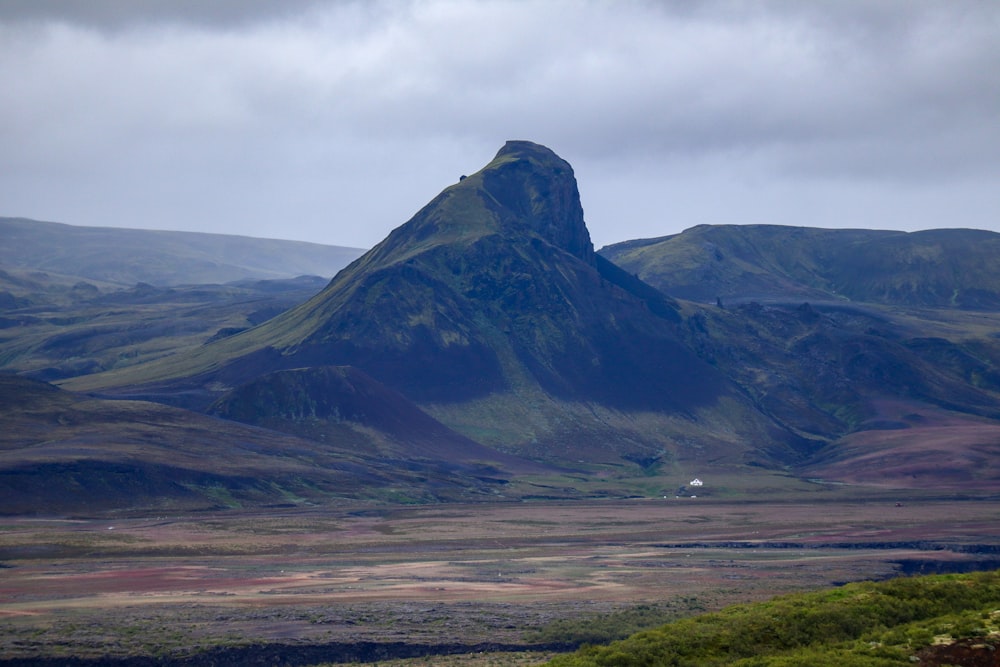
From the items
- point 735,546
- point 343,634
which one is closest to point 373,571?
point 343,634


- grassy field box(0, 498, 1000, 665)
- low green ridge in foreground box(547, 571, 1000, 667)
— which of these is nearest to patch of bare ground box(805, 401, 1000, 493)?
grassy field box(0, 498, 1000, 665)

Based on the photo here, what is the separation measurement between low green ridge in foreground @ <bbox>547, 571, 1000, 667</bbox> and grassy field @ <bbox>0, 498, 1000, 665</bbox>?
604 inches

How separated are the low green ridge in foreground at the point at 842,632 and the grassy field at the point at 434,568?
15339mm

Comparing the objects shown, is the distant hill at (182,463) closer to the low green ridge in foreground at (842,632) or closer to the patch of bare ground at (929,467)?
the patch of bare ground at (929,467)

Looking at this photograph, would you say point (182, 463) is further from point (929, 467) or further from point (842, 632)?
point (842, 632)

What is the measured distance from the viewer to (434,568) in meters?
86.0

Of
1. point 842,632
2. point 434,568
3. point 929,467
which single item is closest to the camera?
point 842,632

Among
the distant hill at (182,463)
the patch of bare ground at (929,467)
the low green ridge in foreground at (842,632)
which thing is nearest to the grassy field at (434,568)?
the distant hill at (182,463)

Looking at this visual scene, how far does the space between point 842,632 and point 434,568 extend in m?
51.0

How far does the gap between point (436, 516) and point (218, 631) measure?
72919 millimetres

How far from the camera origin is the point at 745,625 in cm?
3934

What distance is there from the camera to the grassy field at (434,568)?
58812mm

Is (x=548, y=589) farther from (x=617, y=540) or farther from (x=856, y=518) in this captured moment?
(x=856, y=518)

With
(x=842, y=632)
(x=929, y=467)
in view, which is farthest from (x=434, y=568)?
(x=929, y=467)
